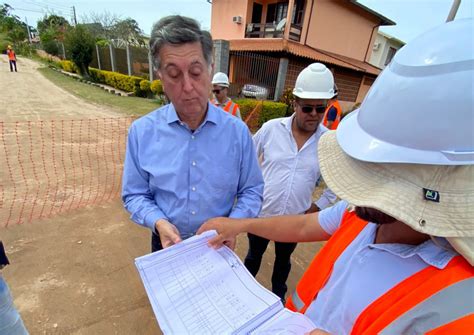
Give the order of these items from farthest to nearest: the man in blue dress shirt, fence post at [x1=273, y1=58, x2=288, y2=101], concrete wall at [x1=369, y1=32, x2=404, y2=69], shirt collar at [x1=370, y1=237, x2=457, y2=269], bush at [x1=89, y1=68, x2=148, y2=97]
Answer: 1. concrete wall at [x1=369, y1=32, x2=404, y2=69]
2. bush at [x1=89, y1=68, x2=148, y2=97]
3. fence post at [x1=273, y1=58, x2=288, y2=101]
4. the man in blue dress shirt
5. shirt collar at [x1=370, y1=237, x2=457, y2=269]

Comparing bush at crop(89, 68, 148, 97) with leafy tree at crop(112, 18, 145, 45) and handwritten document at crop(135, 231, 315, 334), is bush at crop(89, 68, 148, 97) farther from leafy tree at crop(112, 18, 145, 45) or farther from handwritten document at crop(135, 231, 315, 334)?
leafy tree at crop(112, 18, 145, 45)

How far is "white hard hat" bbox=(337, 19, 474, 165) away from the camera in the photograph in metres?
0.53

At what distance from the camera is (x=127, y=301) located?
2.28m

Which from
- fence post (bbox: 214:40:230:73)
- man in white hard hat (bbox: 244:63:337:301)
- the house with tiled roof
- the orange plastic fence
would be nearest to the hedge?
fence post (bbox: 214:40:230:73)

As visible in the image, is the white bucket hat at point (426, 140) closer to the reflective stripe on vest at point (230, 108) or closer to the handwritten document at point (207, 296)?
the handwritten document at point (207, 296)

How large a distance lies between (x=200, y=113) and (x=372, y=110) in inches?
38.0

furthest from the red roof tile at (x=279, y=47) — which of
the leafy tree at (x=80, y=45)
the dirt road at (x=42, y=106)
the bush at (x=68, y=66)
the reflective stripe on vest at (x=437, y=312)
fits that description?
the bush at (x=68, y=66)

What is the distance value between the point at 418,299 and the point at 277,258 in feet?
5.99

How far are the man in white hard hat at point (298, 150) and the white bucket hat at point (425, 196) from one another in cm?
141

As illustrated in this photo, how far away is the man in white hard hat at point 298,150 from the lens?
204cm

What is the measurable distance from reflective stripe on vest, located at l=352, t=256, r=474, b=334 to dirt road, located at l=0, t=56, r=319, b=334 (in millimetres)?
1897

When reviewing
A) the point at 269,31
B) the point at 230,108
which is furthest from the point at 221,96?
the point at 269,31

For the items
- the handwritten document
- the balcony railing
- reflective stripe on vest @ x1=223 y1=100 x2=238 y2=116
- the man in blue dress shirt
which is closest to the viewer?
the handwritten document

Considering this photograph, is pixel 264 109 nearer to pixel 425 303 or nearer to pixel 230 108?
pixel 230 108
